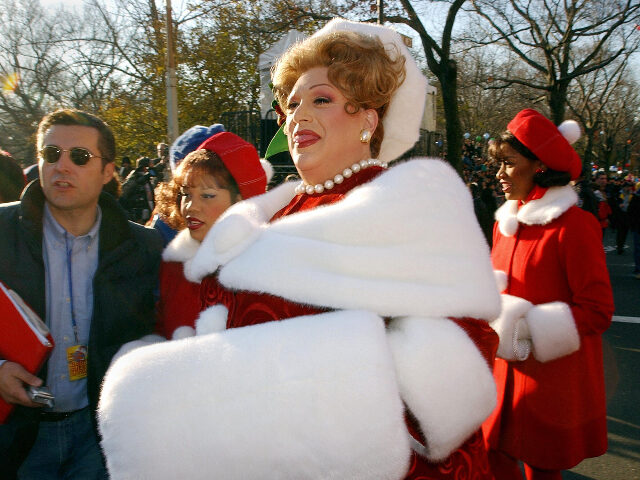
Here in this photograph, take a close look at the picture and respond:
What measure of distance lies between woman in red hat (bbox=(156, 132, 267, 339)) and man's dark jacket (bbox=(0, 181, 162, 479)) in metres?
0.10

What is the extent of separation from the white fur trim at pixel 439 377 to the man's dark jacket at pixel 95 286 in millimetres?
1425

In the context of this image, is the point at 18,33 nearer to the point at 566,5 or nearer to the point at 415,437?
the point at 566,5

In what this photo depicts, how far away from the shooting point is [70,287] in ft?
7.82

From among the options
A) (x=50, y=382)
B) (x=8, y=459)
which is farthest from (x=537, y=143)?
(x=8, y=459)

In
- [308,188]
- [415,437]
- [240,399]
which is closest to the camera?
[240,399]

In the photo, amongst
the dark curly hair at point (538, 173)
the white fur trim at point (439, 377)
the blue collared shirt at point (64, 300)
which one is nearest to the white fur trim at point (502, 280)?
the dark curly hair at point (538, 173)

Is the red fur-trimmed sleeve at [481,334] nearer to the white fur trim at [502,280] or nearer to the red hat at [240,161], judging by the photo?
the white fur trim at [502,280]

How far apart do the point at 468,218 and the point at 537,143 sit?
169 cm

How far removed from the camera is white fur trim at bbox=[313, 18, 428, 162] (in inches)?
69.2

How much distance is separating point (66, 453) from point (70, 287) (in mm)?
728

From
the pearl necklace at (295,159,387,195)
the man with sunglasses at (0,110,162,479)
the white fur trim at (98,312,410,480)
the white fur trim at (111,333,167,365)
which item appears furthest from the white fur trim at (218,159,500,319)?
the man with sunglasses at (0,110,162,479)

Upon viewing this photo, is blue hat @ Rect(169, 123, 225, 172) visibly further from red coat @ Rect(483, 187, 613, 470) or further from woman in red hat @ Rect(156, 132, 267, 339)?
red coat @ Rect(483, 187, 613, 470)

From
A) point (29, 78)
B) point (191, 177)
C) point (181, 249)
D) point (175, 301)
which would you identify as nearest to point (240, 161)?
point (191, 177)

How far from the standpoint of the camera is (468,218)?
1.47 metres
